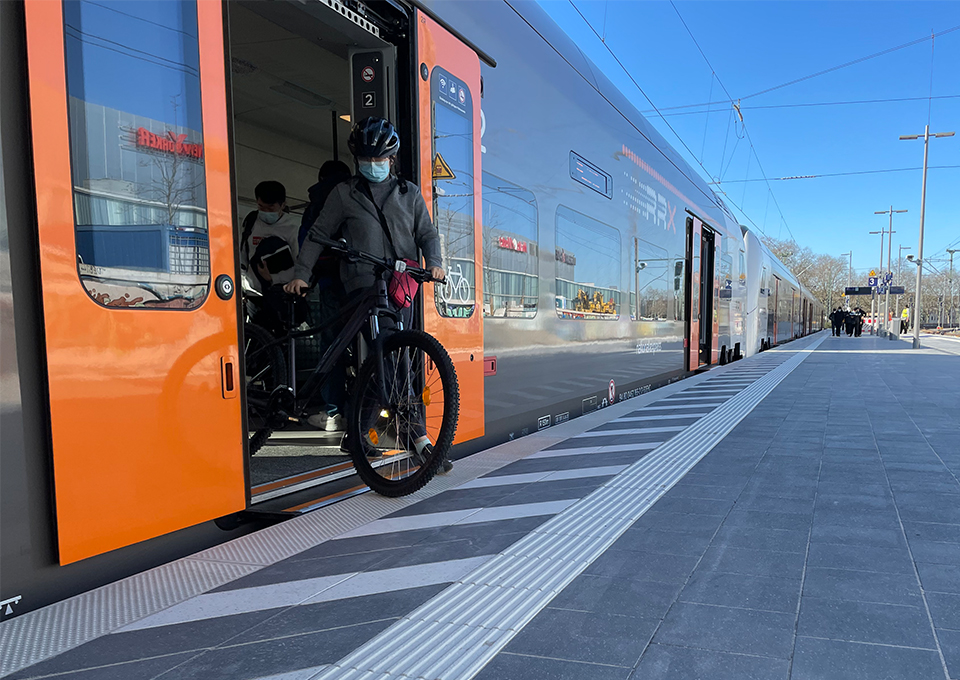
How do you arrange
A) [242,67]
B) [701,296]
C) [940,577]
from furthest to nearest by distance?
[701,296] < [242,67] < [940,577]

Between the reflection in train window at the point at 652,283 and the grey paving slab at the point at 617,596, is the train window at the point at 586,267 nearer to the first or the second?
the reflection in train window at the point at 652,283

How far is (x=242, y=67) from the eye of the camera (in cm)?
538

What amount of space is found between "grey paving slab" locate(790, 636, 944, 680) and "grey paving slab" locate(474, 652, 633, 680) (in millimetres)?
466

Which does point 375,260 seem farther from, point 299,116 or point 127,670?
point 299,116

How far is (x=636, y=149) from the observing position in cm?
738

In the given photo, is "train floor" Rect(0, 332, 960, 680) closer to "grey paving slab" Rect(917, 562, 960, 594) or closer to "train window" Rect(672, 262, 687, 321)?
"grey paving slab" Rect(917, 562, 960, 594)

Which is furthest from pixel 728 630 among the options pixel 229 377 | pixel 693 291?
pixel 693 291

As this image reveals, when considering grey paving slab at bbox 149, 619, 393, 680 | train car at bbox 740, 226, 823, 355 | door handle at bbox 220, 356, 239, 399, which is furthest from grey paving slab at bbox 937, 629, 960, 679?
train car at bbox 740, 226, 823, 355

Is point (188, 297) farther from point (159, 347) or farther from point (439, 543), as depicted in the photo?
point (439, 543)

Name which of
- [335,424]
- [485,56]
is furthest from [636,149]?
[335,424]

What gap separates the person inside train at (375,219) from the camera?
3.38 metres

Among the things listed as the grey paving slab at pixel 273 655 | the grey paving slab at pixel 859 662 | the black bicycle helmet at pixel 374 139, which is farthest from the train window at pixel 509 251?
the grey paving slab at pixel 859 662

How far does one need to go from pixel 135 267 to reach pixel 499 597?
1.65 m

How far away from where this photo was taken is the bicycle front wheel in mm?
3281
